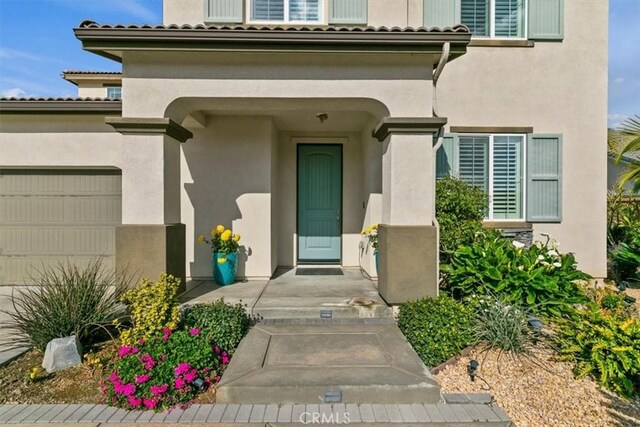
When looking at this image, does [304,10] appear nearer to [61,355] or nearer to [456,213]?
[456,213]

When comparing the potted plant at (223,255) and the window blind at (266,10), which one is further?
the window blind at (266,10)

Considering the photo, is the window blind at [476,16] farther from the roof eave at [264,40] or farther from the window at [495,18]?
the roof eave at [264,40]

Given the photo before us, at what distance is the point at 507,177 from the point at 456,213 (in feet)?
6.09

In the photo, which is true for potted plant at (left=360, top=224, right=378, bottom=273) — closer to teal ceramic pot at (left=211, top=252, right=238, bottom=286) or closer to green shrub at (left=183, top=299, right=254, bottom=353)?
teal ceramic pot at (left=211, top=252, right=238, bottom=286)

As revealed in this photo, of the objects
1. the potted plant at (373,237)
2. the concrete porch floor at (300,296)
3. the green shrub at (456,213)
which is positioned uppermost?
the green shrub at (456,213)

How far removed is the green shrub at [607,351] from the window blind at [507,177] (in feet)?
10.8

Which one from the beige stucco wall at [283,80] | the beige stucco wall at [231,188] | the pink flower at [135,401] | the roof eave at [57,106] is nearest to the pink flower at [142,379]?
the pink flower at [135,401]

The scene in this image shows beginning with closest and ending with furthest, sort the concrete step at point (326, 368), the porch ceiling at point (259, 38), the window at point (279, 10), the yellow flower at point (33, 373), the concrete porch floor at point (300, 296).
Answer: the concrete step at point (326, 368) → the yellow flower at point (33, 373) → the porch ceiling at point (259, 38) → the concrete porch floor at point (300, 296) → the window at point (279, 10)

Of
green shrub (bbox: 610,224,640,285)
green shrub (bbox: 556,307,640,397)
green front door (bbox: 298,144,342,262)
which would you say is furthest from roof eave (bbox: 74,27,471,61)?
green shrub (bbox: 610,224,640,285)

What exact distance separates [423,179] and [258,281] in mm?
3511

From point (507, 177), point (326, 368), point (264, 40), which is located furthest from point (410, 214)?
point (507, 177)

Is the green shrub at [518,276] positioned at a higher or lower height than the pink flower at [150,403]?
higher

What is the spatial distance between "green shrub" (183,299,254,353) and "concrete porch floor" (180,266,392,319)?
47 centimetres

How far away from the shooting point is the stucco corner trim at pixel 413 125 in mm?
4773
